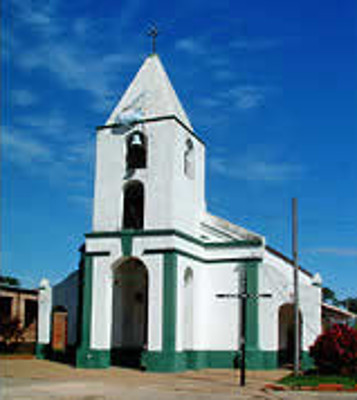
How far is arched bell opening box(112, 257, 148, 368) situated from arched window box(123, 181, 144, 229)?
64.8 inches

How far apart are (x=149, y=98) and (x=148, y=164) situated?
325 cm

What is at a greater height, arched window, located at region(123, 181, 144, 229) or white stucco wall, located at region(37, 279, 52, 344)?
arched window, located at region(123, 181, 144, 229)

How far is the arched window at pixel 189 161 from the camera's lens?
27.5m

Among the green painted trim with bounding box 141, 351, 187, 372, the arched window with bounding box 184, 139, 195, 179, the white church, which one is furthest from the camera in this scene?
the arched window with bounding box 184, 139, 195, 179

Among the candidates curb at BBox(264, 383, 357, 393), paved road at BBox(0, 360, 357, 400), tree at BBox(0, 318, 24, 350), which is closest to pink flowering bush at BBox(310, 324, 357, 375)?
paved road at BBox(0, 360, 357, 400)

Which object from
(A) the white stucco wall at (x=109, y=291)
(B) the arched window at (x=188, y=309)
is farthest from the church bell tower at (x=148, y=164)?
(B) the arched window at (x=188, y=309)

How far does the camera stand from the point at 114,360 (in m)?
26.4

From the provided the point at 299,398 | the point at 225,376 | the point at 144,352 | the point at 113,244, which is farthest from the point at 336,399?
the point at 113,244

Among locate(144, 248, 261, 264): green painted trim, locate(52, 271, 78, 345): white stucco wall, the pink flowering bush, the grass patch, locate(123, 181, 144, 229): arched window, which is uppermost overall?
locate(123, 181, 144, 229): arched window

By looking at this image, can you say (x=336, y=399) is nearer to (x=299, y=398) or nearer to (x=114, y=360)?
(x=299, y=398)

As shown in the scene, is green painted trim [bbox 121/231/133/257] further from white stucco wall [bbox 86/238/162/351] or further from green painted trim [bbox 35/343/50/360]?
green painted trim [bbox 35/343/50/360]

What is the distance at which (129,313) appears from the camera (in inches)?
1093

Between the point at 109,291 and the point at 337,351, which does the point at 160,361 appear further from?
the point at 337,351

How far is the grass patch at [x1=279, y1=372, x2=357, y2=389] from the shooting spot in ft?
61.2
